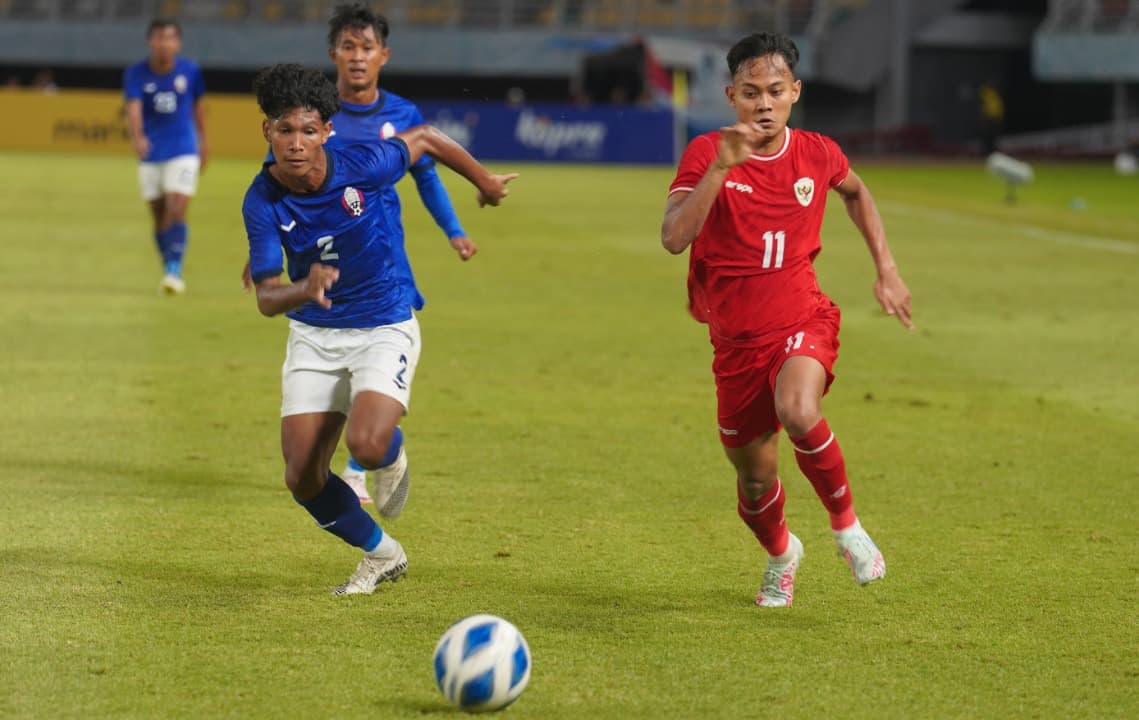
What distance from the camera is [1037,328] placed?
587 inches

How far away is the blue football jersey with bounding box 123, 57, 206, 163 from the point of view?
16.0 metres

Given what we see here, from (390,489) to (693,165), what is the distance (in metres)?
1.98

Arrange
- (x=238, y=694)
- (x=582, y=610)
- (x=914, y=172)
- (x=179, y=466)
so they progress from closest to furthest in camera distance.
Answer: (x=238, y=694) → (x=582, y=610) → (x=179, y=466) → (x=914, y=172)

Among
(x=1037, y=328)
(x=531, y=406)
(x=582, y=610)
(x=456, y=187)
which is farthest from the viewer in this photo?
(x=456, y=187)

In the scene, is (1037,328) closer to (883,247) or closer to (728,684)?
(883,247)

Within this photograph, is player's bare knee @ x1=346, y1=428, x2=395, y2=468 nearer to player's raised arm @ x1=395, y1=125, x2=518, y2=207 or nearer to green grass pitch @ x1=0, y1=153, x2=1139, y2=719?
green grass pitch @ x1=0, y1=153, x2=1139, y2=719

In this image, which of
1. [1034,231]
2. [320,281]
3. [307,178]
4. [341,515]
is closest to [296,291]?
[320,281]

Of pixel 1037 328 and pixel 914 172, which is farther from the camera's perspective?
pixel 914 172

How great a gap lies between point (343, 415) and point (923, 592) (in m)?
2.23

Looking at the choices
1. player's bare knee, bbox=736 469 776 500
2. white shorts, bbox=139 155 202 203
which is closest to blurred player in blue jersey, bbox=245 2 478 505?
player's bare knee, bbox=736 469 776 500

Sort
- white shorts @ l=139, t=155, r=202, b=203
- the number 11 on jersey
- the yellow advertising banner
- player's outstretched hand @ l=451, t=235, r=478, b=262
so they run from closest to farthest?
the number 11 on jersey < player's outstretched hand @ l=451, t=235, r=478, b=262 < white shorts @ l=139, t=155, r=202, b=203 < the yellow advertising banner

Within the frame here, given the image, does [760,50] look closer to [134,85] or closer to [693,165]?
[693,165]

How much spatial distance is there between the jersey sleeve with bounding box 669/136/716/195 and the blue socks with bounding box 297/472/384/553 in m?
1.61

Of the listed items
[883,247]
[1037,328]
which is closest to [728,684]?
[883,247]
